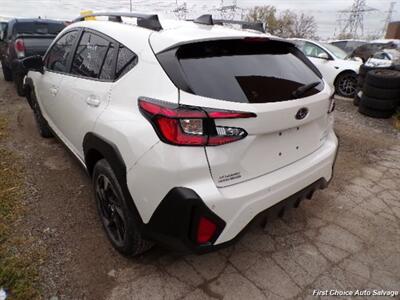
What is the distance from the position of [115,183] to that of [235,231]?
0.89m

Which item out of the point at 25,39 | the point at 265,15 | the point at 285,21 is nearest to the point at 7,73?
the point at 25,39

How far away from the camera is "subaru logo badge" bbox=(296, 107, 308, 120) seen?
80.8 inches

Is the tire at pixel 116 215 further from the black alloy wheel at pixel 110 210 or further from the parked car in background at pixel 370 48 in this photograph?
the parked car in background at pixel 370 48

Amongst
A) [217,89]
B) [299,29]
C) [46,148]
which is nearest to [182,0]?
[299,29]

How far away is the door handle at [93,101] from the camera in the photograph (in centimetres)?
238

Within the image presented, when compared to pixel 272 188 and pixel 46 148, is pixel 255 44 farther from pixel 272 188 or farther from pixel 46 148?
pixel 46 148

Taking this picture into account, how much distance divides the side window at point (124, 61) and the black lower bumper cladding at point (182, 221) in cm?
95

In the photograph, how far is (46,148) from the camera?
4.39 metres

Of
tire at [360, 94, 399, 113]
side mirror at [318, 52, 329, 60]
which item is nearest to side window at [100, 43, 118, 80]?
tire at [360, 94, 399, 113]

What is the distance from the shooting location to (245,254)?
2.49m

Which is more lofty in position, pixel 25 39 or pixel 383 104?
pixel 25 39

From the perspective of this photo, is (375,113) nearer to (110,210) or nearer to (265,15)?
(110,210)

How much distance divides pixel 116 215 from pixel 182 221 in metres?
0.84

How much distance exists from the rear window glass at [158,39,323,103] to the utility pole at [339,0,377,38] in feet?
152
